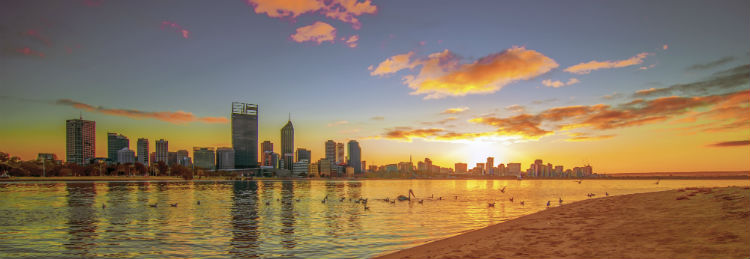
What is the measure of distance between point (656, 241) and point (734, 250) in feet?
10.3

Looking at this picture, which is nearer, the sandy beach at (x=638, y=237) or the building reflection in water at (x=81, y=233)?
the sandy beach at (x=638, y=237)

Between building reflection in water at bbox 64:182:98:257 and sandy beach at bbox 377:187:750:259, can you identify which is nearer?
sandy beach at bbox 377:187:750:259

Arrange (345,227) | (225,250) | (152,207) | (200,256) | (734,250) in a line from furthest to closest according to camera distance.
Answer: (152,207), (345,227), (225,250), (200,256), (734,250)

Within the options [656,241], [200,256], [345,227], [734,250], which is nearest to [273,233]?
[345,227]

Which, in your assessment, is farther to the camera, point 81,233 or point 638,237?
point 81,233

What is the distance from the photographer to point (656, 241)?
15070mm

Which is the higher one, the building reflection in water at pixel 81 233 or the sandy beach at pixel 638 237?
the sandy beach at pixel 638 237

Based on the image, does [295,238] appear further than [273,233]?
No

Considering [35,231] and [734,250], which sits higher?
[734,250]

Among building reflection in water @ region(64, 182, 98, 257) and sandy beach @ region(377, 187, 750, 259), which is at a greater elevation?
sandy beach @ region(377, 187, 750, 259)

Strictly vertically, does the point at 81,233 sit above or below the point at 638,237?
below

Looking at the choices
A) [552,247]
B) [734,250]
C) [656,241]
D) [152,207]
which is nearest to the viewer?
[734,250]

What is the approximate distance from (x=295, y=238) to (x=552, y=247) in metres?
16.8

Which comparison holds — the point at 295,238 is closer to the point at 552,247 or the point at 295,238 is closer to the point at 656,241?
the point at 552,247
